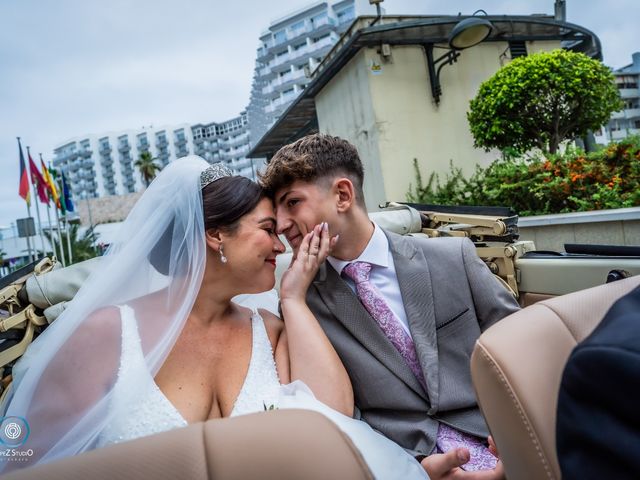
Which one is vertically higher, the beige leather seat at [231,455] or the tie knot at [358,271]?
the tie knot at [358,271]

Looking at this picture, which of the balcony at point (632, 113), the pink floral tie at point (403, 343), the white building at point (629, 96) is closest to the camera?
the pink floral tie at point (403, 343)

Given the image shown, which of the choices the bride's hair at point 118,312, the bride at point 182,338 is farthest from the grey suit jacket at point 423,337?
the bride's hair at point 118,312

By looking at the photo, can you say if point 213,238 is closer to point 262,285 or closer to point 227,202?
point 227,202

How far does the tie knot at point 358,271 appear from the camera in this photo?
1.97 m

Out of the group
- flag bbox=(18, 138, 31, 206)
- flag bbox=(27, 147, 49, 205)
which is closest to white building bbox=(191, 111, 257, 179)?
flag bbox=(27, 147, 49, 205)

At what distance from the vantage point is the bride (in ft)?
5.11

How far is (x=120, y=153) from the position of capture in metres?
93.5

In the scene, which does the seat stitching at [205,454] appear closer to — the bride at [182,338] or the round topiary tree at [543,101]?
the bride at [182,338]

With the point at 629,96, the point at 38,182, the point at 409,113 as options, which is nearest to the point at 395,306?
the point at 409,113

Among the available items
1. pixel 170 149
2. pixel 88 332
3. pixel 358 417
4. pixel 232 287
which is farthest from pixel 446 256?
pixel 170 149

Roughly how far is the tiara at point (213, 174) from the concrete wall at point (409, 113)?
7175 millimetres

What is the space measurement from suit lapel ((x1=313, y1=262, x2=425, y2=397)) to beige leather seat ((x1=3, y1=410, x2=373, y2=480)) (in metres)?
1.05

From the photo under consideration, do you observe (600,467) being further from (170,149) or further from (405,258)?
(170,149)

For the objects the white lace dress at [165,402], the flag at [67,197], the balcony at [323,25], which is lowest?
the white lace dress at [165,402]
